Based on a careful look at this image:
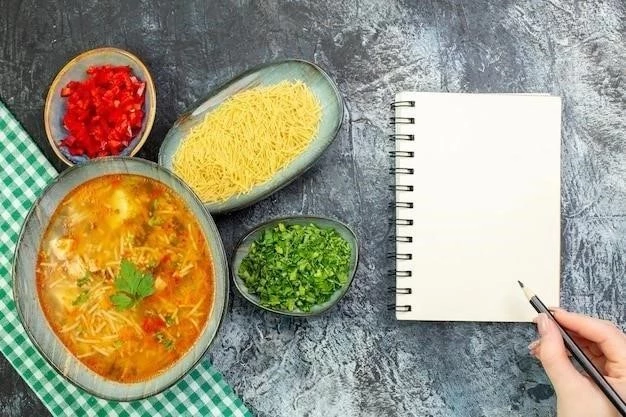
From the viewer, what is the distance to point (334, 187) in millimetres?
2982

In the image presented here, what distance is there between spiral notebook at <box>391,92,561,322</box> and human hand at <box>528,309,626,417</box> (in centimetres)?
29

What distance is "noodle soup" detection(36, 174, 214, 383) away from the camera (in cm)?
245

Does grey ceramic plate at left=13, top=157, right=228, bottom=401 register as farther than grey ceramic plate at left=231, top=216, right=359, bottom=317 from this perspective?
No

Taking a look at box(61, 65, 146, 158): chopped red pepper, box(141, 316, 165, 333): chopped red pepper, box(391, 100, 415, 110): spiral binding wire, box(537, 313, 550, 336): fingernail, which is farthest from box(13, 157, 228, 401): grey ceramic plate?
box(537, 313, 550, 336): fingernail

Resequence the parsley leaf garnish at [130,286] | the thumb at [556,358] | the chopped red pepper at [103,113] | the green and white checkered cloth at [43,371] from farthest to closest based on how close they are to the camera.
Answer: the green and white checkered cloth at [43,371] < the chopped red pepper at [103,113] < the thumb at [556,358] < the parsley leaf garnish at [130,286]

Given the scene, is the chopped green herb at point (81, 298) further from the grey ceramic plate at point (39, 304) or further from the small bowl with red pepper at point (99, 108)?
the small bowl with red pepper at point (99, 108)

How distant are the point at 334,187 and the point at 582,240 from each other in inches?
39.1

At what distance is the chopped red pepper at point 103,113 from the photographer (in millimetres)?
2742

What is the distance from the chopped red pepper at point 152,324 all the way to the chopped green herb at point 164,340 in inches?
0.7

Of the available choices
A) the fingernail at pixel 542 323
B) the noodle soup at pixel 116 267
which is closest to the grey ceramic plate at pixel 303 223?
the noodle soup at pixel 116 267

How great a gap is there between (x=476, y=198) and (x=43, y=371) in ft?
5.77

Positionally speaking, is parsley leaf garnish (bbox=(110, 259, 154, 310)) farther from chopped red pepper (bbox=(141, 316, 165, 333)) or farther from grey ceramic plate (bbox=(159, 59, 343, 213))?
grey ceramic plate (bbox=(159, 59, 343, 213))

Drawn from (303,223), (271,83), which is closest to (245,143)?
(271,83)

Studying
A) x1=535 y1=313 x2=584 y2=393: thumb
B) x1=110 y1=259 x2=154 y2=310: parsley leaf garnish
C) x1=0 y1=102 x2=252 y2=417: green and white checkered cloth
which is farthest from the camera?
x1=0 y1=102 x2=252 y2=417: green and white checkered cloth
